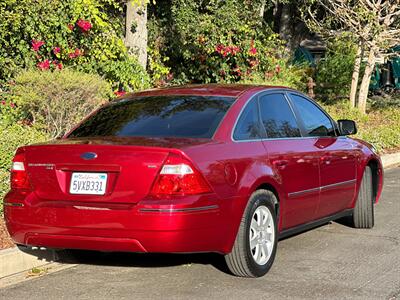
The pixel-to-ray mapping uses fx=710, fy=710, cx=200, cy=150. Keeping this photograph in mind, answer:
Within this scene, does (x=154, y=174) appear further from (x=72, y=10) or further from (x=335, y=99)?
(x=335, y=99)

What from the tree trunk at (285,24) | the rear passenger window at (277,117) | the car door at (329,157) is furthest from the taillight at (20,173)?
the tree trunk at (285,24)

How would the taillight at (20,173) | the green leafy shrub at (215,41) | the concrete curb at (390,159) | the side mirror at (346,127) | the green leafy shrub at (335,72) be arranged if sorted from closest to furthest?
the taillight at (20,173)
the side mirror at (346,127)
the concrete curb at (390,159)
the green leafy shrub at (215,41)
the green leafy shrub at (335,72)

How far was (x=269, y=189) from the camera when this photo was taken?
5973 millimetres

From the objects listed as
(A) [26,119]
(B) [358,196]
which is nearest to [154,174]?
(B) [358,196]

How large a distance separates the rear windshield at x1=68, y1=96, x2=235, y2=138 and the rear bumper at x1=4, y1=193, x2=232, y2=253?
2.60 feet

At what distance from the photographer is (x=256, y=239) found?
580 cm

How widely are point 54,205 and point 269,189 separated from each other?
70.6 inches

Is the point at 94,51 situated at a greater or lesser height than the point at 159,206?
greater

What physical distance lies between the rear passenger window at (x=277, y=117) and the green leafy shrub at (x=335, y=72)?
1670cm

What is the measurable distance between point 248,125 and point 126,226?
1500mm

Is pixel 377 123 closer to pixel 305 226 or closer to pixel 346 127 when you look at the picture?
pixel 346 127

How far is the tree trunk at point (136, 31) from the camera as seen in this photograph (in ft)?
48.8

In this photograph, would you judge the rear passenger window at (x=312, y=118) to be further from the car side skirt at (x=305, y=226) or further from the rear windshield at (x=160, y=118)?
the rear windshield at (x=160, y=118)

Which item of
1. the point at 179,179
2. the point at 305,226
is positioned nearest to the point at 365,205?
the point at 305,226
